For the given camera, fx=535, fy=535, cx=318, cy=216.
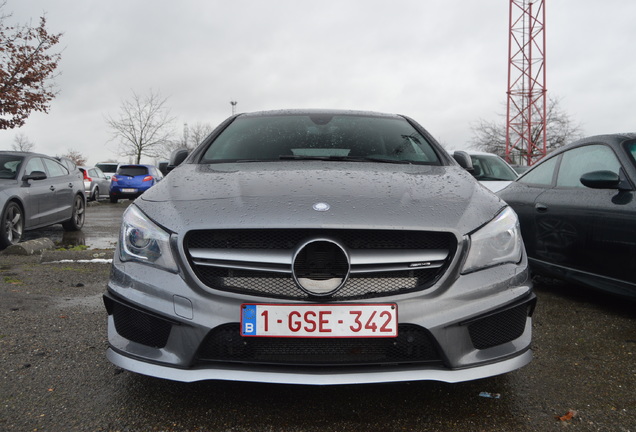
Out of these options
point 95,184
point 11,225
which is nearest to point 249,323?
point 11,225

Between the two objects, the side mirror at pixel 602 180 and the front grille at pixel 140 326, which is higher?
the side mirror at pixel 602 180

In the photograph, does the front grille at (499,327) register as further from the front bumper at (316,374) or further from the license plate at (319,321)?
the license plate at (319,321)

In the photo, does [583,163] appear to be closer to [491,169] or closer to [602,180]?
[602,180]

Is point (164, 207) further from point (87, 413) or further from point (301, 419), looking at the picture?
point (301, 419)

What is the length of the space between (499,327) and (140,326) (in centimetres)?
144

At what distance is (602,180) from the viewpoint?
11.9 feet

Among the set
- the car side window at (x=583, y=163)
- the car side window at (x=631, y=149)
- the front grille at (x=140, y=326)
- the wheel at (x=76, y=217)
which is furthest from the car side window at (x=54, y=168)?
the car side window at (x=631, y=149)

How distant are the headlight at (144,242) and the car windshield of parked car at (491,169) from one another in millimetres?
7016

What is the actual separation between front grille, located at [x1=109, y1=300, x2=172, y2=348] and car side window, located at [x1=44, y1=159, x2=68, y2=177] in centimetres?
784

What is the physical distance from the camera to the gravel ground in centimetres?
208

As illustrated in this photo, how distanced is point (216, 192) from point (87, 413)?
3.47 feet

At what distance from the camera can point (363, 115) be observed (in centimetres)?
389

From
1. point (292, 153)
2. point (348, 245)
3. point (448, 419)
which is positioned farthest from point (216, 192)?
point (448, 419)

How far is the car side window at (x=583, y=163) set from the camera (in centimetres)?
385
